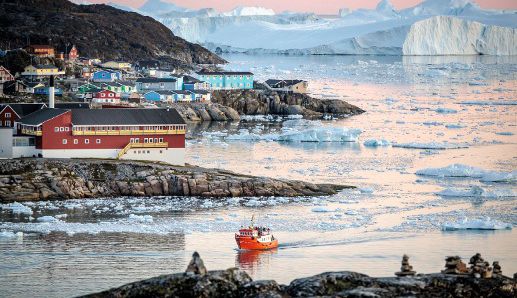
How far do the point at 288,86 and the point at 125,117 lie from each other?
35767mm

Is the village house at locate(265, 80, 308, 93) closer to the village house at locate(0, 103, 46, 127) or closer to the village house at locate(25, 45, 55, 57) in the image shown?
the village house at locate(25, 45, 55, 57)

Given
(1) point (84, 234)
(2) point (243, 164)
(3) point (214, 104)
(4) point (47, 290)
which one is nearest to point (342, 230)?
(1) point (84, 234)

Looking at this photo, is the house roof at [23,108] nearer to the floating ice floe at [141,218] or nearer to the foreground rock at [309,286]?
the floating ice floe at [141,218]

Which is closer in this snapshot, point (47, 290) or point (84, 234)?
point (47, 290)

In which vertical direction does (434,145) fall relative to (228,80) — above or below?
below

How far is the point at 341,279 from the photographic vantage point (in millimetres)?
16172

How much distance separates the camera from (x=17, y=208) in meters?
33.1

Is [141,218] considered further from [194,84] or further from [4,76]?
[194,84]

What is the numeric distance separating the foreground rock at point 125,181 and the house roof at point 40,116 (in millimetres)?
2111

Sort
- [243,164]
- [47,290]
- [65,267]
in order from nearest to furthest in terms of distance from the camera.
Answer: [47,290]
[65,267]
[243,164]

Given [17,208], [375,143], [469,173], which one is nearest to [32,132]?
[17,208]

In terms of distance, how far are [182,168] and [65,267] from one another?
1221 centimetres

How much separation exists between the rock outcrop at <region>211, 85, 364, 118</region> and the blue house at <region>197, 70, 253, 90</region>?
2044 mm

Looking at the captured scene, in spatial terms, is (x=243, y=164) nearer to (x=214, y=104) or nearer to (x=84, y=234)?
(x=84, y=234)
